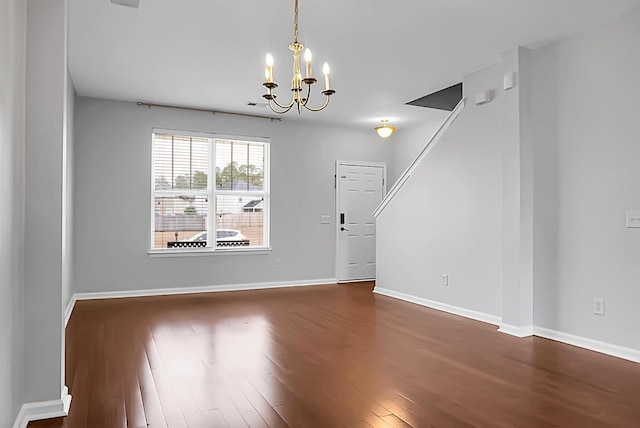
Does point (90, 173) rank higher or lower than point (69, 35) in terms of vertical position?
lower

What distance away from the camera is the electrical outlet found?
3.71 meters

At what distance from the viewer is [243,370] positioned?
3201 mm

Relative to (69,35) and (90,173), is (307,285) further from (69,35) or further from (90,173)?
(69,35)

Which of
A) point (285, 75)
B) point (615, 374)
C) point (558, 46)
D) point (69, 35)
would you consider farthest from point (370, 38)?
point (615, 374)

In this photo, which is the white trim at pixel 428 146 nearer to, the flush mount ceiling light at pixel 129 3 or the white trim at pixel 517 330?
the white trim at pixel 517 330

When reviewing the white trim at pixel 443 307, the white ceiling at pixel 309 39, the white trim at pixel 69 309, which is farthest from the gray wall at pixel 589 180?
the white trim at pixel 69 309

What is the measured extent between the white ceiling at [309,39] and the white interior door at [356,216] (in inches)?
86.5

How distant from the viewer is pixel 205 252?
6613mm

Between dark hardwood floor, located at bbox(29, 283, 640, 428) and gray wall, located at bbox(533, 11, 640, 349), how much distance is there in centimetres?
39

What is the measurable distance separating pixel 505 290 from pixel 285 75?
320 centimetres

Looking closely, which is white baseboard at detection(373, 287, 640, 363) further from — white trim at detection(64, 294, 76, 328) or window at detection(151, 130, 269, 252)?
white trim at detection(64, 294, 76, 328)

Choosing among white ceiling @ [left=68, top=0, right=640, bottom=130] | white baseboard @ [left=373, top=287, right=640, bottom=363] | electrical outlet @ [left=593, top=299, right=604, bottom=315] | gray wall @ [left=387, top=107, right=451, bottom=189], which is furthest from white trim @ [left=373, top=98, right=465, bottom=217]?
electrical outlet @ [left=593, top=299, right=604, bottom=315]

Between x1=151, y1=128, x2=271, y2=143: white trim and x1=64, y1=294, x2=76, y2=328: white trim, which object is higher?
x1=151, y1=128, x2=271, y2=143: white trim

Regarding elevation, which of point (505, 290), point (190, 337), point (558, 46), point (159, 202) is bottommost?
point (190, 337)
